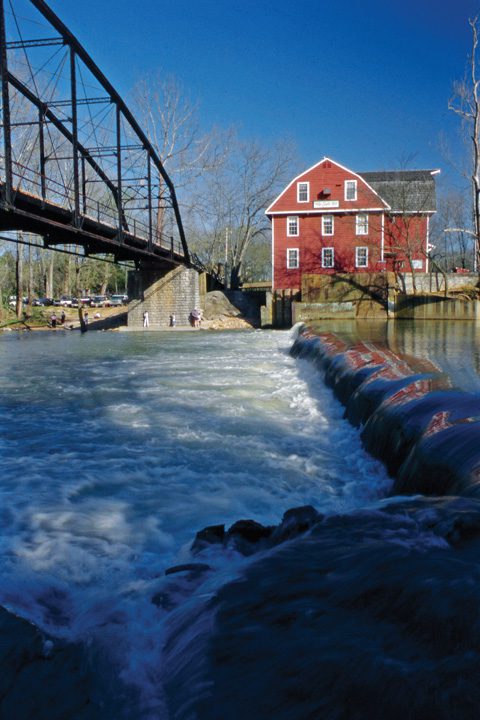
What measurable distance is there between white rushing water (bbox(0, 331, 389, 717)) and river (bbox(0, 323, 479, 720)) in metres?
0.01

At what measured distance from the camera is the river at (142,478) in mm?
3145

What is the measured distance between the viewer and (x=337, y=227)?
1522 inches

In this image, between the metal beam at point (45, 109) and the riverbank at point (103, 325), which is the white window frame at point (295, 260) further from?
the metal beam at point (45, 109)

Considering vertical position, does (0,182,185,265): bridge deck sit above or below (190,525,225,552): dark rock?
above

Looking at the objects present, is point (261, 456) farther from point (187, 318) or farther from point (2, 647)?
point (187, 318)

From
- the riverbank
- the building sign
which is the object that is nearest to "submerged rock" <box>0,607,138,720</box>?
the riverbank

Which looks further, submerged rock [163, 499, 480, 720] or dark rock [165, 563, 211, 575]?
dark rock [165, 563, 211, 575]

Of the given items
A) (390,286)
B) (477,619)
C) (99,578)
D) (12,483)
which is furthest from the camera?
(390,286)

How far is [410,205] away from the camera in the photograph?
39656 mm

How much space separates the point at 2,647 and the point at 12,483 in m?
3.58

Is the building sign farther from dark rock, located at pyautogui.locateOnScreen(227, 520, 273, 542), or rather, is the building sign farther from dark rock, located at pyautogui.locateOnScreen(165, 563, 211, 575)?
dark rock, located at pyautogui.locateOnScreen(165, 563, 211, 575)

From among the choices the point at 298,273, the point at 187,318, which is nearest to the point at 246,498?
the point at 187,318

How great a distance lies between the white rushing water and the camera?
3240 mm

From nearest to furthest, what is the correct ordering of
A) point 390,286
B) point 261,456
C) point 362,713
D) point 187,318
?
point 362,713, point 261,456, point 390,286, point 187,318
